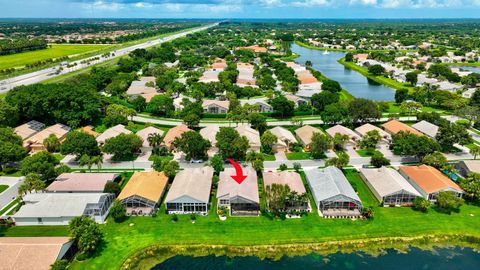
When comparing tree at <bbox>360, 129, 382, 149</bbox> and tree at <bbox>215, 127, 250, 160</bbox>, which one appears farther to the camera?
tree at <bbox>360, 129, 382, 149</bbox>

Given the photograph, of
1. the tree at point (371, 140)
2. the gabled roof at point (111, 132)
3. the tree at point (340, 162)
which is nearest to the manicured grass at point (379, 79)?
the tree at point (371, 140)

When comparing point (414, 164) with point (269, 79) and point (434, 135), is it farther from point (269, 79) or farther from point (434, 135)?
point (269, 79)

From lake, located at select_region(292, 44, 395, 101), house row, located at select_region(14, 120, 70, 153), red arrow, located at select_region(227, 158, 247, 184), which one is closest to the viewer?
red arrow, located at select_region(227, 158, 247, 184)

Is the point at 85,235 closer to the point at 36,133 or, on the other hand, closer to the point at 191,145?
the point at 191,145

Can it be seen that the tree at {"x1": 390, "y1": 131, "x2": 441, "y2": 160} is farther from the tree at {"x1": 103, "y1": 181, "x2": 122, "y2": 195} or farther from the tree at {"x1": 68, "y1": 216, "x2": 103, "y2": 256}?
the tree at {"x1": 68, "y1": 216, "x2": 103, "y2": 256}

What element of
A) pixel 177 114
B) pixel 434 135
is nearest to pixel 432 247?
pixel 434 135

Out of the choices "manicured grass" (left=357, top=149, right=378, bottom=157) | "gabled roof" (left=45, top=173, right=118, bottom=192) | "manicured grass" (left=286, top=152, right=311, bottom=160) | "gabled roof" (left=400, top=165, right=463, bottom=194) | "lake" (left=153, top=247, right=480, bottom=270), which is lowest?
"lake" (left=153, top=247, right=480, bottom=270)

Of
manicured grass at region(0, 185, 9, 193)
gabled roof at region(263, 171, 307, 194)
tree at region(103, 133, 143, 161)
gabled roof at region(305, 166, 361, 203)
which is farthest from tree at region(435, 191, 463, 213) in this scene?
manicured grass at region(0, 185, 9, 193)

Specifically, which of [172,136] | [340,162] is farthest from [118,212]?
[340,162]
